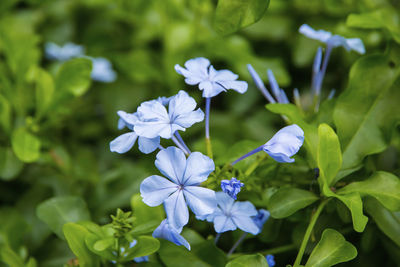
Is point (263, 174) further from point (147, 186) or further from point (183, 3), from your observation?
point (183, 3)

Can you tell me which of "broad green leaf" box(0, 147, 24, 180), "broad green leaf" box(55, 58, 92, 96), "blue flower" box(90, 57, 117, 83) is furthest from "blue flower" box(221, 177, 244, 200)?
"blue flower" box(90, 57, 117, 83)

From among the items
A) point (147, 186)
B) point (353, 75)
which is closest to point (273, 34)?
point (353, 75)

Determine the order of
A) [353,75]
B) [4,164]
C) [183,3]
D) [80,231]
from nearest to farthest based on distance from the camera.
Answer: [80,231], [353,75], [4,164], [183,3]

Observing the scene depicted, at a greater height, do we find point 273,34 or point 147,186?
point 147,186

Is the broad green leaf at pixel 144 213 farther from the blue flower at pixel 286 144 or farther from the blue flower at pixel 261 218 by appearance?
the blue flower at pixel 286 144

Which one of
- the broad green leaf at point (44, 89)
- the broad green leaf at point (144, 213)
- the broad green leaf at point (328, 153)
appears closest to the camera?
the broad green leaf at point (328, 153)

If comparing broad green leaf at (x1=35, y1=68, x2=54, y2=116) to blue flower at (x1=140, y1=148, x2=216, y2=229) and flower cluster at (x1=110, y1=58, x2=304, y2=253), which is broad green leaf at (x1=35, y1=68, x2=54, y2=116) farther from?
blue flower at (x1=140, y1=148, x2=216, y2=229)

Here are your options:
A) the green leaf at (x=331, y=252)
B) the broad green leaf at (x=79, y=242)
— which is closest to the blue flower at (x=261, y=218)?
the green leaf at (x=331, y=252)
